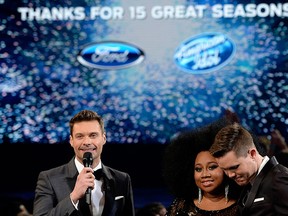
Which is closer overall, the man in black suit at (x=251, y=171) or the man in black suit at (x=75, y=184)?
the man in black suit at (x=251, y=171)

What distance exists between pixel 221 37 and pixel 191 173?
2.36 metres

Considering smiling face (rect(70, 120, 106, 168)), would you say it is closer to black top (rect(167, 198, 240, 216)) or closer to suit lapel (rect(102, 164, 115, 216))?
suit lapel (rect(102, 164, 115, 216))

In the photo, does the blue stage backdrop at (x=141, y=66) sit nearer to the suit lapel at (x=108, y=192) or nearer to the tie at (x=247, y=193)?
the suit lapel at (x=108, y=192)

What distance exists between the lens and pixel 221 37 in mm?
5328

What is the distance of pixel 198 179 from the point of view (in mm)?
2982

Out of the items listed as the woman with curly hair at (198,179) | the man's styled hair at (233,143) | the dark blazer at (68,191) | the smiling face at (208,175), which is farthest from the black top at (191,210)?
the man's styled hair at (233,143)

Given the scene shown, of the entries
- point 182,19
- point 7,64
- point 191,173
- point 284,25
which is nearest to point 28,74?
point 7,64

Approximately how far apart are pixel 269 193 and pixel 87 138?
2.78 feet

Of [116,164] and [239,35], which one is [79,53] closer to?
[116,164]

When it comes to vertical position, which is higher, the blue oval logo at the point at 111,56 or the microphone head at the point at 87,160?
the blue oval logo at the point at 111,56

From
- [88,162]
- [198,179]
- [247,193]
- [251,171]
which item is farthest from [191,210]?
[88,162]

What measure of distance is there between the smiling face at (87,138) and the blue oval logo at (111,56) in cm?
252

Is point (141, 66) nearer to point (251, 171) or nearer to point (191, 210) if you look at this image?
point (191, 210)

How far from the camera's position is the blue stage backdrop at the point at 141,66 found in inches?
207
